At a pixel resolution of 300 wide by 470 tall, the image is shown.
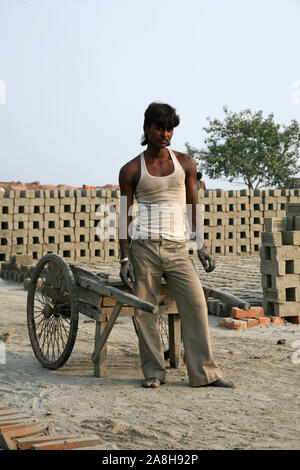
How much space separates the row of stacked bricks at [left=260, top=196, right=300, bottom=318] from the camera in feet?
Answer: 25.8

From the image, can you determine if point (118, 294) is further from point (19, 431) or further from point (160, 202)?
point (19, 431)

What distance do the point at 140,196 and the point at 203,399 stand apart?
60.4 inches

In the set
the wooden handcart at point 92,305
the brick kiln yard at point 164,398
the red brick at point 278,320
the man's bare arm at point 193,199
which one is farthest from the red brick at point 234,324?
the man's bare arm at point 193,199

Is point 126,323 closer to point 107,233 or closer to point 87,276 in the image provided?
point 87,276

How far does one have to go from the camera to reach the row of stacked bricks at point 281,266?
25.8 ft

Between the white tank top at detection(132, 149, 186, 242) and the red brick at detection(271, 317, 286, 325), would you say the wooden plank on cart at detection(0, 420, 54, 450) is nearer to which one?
the white tank top at detection(132, 149, 186, 242)

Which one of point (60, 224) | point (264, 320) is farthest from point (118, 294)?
point (60, 224)

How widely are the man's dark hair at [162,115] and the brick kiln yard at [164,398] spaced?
1.93 meters

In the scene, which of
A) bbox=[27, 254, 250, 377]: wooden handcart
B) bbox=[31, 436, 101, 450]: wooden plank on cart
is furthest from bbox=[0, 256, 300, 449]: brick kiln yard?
bbox=[27, 254, 250, 377]: wooden handcart

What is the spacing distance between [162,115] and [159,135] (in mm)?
147

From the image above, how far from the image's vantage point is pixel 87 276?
5375 mm

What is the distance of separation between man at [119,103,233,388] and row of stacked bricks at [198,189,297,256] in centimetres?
1193

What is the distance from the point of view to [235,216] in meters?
17.3
